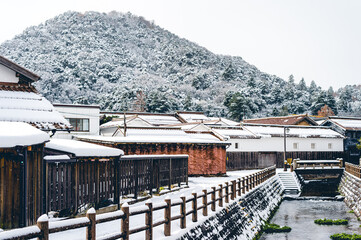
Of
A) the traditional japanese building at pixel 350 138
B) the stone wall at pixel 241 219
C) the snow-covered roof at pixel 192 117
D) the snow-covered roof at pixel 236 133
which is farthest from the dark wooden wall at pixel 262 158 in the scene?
the snow-covered roof at pixel 192 117

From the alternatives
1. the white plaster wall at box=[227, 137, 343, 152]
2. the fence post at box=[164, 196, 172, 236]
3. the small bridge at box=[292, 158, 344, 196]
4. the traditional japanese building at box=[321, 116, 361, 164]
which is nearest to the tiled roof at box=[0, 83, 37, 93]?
the fence post at box=[164, 196, 172, 236]

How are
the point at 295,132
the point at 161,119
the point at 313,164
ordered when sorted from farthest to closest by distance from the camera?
1. the point at 161,119
2. the point at 295,132
3. the point at 313,164

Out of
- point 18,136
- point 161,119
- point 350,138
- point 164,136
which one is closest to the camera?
point 18,136

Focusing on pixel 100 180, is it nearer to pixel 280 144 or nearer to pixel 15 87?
pixel 15 87

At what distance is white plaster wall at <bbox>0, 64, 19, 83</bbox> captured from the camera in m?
18.5

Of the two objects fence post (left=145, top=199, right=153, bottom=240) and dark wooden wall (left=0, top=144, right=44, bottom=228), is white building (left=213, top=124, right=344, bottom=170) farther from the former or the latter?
fence post (left=145, top=199, right=153, bottom=240)

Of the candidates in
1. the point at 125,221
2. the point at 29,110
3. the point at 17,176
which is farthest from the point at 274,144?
the point at 125,221

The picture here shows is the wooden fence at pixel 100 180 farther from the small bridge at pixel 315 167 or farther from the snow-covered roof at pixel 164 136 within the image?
the small bridge at pixel 315 167

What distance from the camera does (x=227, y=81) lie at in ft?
487

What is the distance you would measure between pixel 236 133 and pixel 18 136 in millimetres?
37475

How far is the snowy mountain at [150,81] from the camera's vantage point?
313ft

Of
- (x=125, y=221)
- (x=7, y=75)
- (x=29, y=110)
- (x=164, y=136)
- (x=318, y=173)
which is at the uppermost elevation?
(x=7, y=75)

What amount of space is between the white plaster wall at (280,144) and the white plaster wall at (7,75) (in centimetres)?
2938

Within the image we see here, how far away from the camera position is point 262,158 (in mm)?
47906
